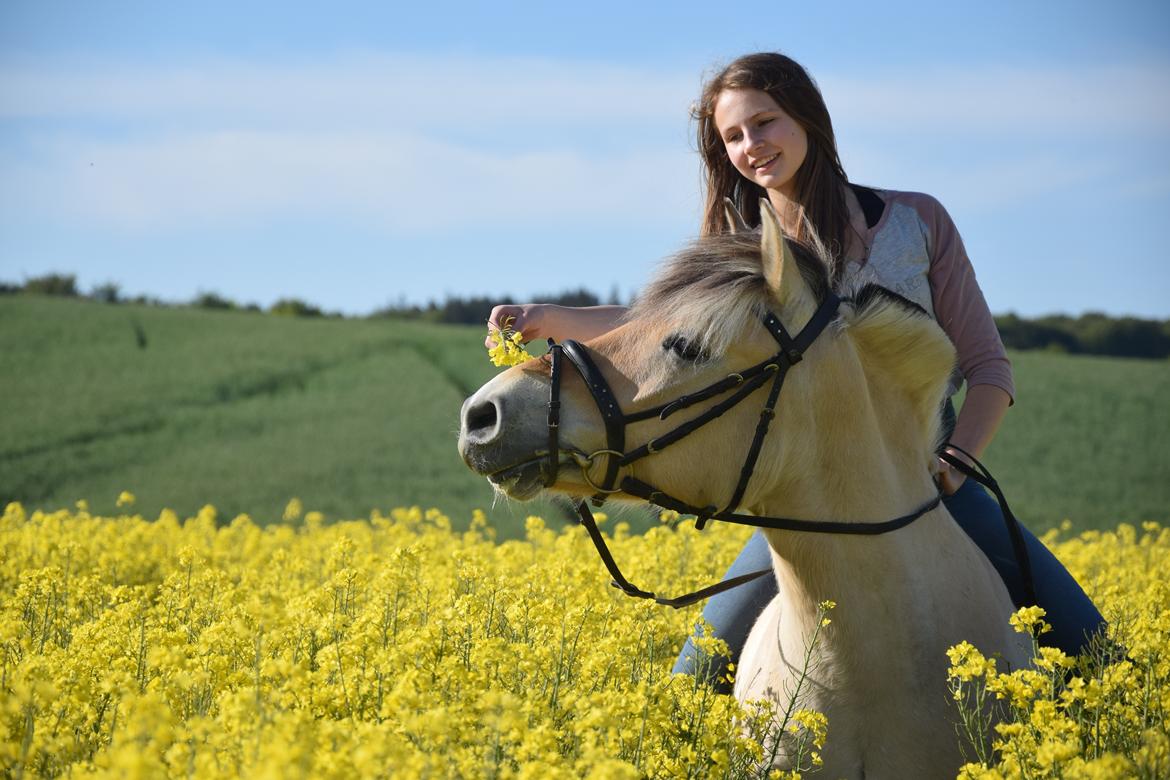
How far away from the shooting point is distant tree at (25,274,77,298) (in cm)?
5928

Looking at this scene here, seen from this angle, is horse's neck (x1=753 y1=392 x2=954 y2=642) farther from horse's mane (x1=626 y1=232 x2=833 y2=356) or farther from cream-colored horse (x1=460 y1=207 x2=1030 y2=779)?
horse's mane (x1=626 y1=232 x2=833 y2=356)

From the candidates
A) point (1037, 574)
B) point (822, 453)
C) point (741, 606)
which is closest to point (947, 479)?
point (1037, 574)

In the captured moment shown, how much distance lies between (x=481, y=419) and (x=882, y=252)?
1.55 m

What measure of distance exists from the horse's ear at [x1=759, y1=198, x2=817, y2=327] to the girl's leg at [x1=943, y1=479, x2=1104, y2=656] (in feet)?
3.97

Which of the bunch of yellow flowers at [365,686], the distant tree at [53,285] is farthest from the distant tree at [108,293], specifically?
the bunch of yellow flowers at [365,686]

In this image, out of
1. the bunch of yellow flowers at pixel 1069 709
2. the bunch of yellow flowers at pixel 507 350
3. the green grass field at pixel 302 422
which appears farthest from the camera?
the green grass field at pixel 302 422

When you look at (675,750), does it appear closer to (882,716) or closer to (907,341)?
(882,716)

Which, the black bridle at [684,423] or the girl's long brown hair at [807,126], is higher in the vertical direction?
the girl's long brown hair at [807,126]

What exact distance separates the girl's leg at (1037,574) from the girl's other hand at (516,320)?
1.58m

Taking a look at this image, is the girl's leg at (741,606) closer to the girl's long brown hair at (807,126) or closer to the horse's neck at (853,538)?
the horse's neck at (853,538)

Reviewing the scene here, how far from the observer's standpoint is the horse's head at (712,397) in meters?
3.02

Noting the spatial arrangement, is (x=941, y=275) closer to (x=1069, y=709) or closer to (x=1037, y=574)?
(x=1037, y=574)

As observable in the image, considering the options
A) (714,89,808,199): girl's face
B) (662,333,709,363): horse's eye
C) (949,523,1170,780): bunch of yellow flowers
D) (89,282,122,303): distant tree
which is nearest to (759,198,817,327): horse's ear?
(662,333,709,363): horse's eye

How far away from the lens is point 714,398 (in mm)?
3080
